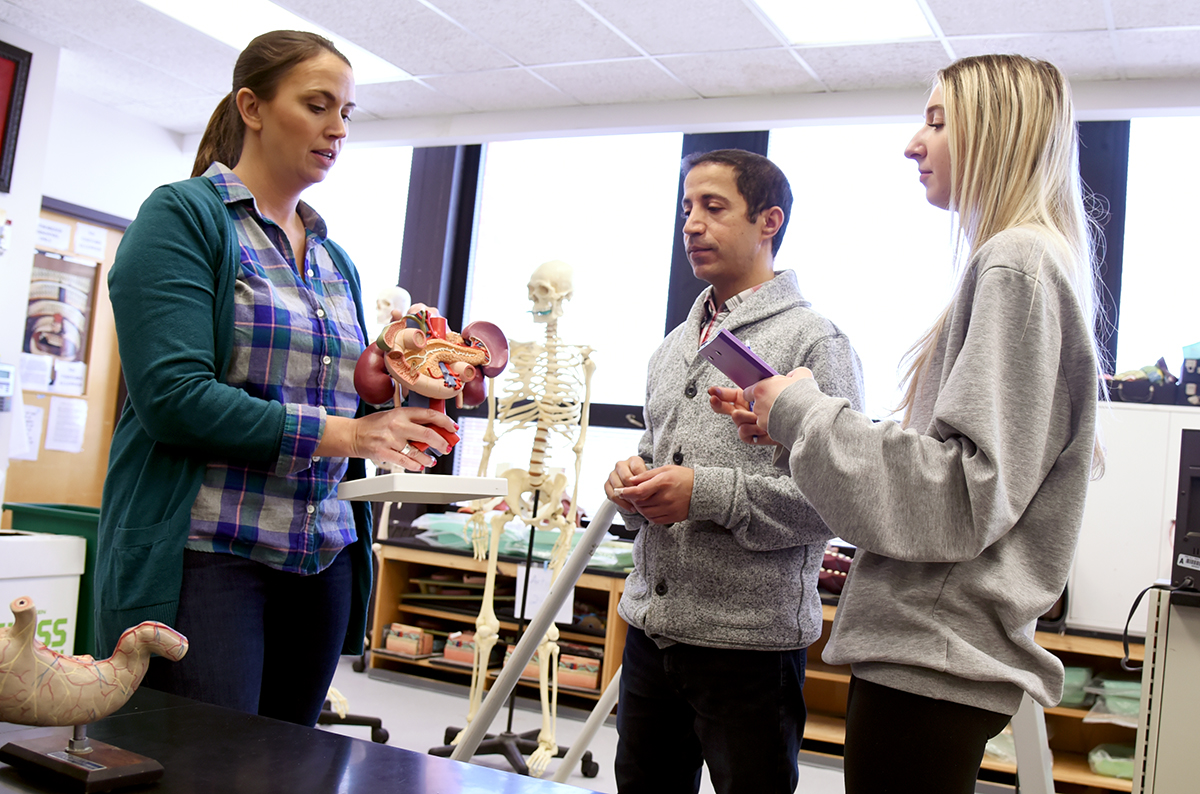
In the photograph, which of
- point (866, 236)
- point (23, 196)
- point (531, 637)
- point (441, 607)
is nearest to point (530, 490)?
point (441, 607)

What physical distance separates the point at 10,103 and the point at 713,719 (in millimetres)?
4442

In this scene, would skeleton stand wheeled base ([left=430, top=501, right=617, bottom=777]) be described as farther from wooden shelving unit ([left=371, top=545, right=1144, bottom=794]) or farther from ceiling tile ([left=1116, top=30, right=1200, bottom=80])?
ceiling tile ([left=1116, top=30, right=1200, bottom=80])

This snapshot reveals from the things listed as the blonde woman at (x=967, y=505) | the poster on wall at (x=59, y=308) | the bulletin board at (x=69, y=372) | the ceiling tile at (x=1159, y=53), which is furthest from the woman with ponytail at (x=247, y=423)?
the poster on wall at (x=59, y=308)

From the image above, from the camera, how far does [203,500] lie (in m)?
1.24

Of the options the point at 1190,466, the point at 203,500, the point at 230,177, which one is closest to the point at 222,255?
the point at 230,177

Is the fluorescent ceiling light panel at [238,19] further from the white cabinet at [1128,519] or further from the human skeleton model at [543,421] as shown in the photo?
the white cabinet at [1128,519]

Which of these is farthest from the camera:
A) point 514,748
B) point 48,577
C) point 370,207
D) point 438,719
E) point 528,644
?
point 370,207

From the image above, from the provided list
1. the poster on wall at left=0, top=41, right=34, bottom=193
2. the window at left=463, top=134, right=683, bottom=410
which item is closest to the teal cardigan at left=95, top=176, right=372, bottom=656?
the window at left=463, top=134, right=683, bottom=410

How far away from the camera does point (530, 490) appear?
3338 mm

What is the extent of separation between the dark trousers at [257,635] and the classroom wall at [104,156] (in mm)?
4392

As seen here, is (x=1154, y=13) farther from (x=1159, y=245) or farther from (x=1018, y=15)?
(x=1159, y=245)

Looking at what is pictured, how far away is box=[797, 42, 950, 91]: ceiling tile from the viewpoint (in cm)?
372

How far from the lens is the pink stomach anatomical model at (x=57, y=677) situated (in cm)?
84

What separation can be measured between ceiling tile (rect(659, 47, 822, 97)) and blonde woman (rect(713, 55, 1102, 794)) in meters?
3.09
